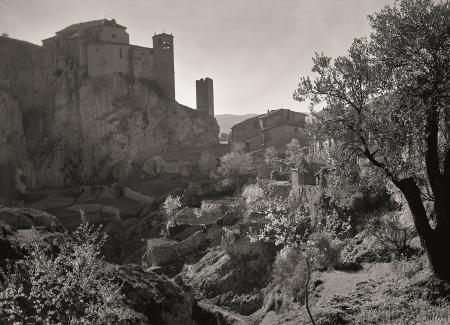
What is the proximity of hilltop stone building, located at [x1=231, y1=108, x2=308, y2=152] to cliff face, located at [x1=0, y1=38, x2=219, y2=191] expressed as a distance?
974 centimetres

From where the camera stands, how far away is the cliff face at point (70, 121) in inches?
3482

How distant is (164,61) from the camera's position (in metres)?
98.9

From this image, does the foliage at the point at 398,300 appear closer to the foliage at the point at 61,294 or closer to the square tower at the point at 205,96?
the foliage at the point at 61,294

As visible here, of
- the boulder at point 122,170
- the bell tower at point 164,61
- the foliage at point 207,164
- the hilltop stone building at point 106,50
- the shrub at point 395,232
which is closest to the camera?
the shrub at point 395,232

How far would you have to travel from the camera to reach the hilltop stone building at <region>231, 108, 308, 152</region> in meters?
89.7

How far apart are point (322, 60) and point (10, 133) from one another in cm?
8091

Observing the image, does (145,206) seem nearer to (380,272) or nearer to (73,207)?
(73,207)

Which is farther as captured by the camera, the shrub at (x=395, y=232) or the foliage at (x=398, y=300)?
the shrub at (x=395, y=232)

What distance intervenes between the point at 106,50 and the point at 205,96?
25.0 meters

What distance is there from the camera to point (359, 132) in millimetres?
17047

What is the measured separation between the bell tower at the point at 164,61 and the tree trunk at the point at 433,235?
86.7m

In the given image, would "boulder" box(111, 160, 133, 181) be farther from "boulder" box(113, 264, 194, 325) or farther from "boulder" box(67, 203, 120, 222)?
"boulder" box(113, 264, 194, 325)

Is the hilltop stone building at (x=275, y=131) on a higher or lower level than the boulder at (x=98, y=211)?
higher

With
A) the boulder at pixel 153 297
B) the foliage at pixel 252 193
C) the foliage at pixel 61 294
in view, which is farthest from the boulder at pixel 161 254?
the foliage at pixel 61 294
